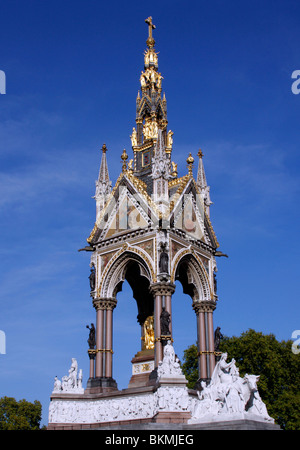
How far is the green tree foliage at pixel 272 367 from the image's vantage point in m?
40.5

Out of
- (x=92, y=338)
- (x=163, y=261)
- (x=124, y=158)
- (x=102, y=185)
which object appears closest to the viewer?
(x=163, y=261)

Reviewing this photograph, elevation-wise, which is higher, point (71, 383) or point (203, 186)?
point (203, 186)

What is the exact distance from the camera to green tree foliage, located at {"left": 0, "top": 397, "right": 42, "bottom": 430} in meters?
50.2

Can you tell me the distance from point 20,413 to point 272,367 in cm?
2177

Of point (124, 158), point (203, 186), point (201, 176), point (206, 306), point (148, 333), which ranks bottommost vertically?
point (148, 333)

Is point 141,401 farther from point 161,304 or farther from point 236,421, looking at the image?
point 236,421

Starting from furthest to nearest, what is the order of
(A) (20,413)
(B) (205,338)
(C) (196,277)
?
(A) (20,413)
(C) (196,277)
(B) (205,338)

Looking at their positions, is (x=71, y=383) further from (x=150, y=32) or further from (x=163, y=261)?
(x=150, y=32)

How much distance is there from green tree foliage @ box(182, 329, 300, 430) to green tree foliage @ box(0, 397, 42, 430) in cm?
1471

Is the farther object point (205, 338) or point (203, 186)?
point (203, 186)

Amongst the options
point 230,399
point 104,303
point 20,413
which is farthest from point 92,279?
point 20,413

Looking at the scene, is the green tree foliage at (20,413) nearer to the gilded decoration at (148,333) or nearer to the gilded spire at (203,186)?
the gilded decoration at (148,333)

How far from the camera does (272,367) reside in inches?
1662

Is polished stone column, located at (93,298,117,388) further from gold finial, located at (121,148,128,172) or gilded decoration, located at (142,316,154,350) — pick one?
gold finial, located at (121,148,128,172)
